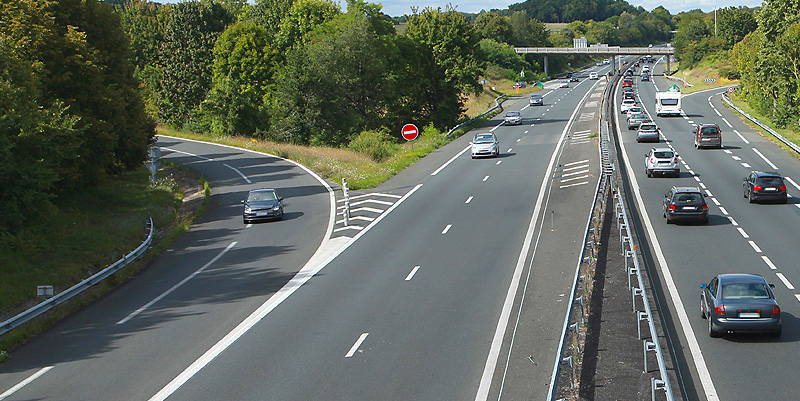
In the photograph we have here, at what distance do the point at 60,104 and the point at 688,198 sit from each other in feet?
83.7

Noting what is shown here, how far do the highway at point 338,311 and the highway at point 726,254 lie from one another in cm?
291

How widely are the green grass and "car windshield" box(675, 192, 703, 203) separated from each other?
20517mm

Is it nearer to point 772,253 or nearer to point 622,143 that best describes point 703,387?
point 772,253

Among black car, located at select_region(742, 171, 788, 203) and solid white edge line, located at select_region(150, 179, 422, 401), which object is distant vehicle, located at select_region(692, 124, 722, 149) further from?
solid white edge line, located at select_region(150, 179, 422, 401)

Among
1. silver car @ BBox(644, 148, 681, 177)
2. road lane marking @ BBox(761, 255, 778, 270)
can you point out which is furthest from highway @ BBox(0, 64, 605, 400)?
road lane marking @ BBox(761, 255, 778, 270)

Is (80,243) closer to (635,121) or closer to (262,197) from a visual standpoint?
(262,197)

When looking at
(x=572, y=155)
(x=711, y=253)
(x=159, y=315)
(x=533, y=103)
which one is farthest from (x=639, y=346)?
(x=533, y=103)

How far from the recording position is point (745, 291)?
16625 millimetres

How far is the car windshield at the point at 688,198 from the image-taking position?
94.1 feet

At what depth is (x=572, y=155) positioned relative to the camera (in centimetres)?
4862

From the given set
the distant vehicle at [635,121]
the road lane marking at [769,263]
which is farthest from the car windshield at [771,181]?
the distant vehicle at [635,121]

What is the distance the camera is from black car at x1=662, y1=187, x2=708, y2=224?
2856 centimetres

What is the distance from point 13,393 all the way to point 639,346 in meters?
12.8

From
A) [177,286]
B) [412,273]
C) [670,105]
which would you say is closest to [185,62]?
[670,105]
